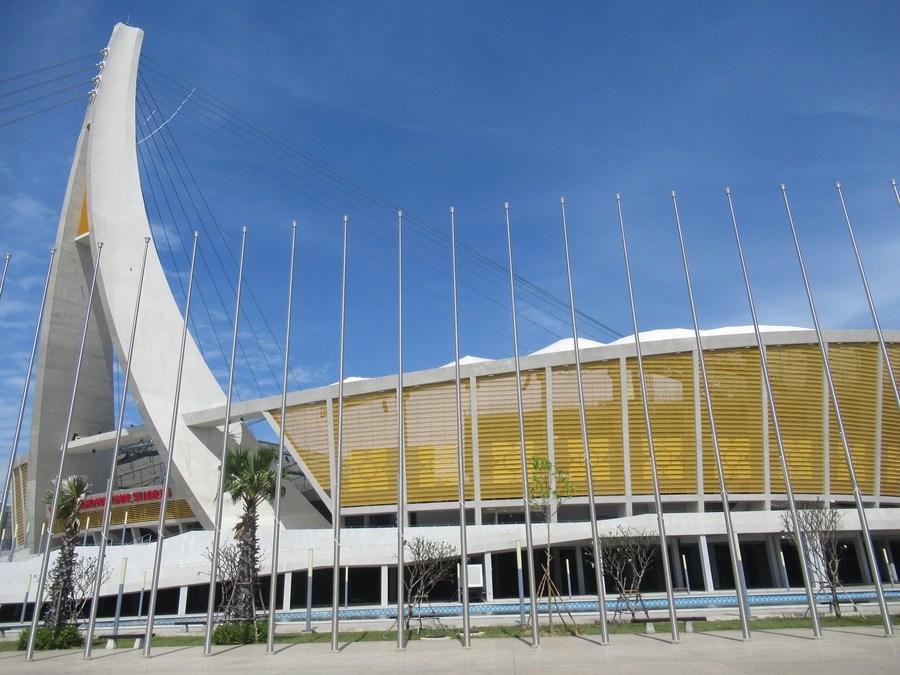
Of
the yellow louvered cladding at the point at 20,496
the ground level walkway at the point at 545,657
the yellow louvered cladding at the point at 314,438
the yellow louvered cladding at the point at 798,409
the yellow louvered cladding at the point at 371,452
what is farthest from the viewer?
the yellow louvered cladding at the point at 20,496

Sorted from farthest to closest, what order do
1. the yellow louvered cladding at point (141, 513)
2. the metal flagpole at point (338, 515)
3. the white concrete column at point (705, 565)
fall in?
1. the yellow louvered cladding at point (141, 513)
2. the white concrete column at point (705, 565)
3. the metal flagpole at point (338, 515)

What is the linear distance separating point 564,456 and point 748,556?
1545 cm

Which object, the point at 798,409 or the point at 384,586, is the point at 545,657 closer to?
the point at 384,586

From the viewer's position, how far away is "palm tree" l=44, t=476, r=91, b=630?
2325cm

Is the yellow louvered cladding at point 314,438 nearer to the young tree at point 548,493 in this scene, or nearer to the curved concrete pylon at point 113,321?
the curved concrete pylon at point 113,321

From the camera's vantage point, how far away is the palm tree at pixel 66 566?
23250 mm

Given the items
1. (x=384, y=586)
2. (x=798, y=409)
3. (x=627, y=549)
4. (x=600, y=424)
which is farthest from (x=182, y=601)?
(x=798, y=409)

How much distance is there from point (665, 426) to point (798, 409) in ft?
26.4

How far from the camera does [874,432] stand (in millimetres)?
39125

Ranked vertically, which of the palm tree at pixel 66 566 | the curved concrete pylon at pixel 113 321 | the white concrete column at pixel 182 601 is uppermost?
the curved concrete pylon at pixel 113 321

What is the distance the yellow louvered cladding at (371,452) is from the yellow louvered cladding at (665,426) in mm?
14787

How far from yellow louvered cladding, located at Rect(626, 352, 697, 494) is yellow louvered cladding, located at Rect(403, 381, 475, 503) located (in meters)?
10.0

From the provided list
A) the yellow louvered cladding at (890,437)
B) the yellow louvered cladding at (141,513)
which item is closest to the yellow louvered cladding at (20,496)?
the yellow louvered cladding at (141,513)

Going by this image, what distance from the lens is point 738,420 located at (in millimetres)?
38438
